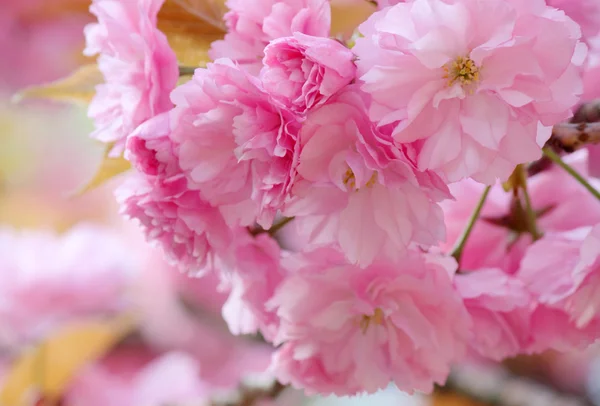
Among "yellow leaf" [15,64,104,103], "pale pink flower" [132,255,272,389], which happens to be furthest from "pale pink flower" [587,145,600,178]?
"pale pink flower" [132,255,272,389]

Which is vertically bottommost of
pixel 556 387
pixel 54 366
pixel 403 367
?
pixel 556 387

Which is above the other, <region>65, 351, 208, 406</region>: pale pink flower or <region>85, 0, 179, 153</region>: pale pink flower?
<region>85, 0, 179, 153</region>: pale pink flower

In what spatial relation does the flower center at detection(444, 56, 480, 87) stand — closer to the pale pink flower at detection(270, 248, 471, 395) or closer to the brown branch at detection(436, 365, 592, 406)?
the pale pink flower at detection(270, 248, 471, 395)

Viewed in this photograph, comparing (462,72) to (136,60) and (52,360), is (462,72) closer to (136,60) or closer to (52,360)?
(136,60)

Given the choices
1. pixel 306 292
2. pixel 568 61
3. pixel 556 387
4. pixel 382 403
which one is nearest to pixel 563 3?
pixel 568 61

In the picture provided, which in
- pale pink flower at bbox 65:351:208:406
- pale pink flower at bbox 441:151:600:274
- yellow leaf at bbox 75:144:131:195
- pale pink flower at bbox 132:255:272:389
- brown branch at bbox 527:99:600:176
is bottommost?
pale pink flower at bbox 132:255:272:389

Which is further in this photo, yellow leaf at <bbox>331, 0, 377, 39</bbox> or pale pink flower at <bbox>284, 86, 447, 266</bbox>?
yellow leaf at <bbox>331, 0, 377, 39</bbox>

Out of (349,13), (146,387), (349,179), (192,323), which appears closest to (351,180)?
(349,179)

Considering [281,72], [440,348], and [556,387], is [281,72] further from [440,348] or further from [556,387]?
[556,387]
